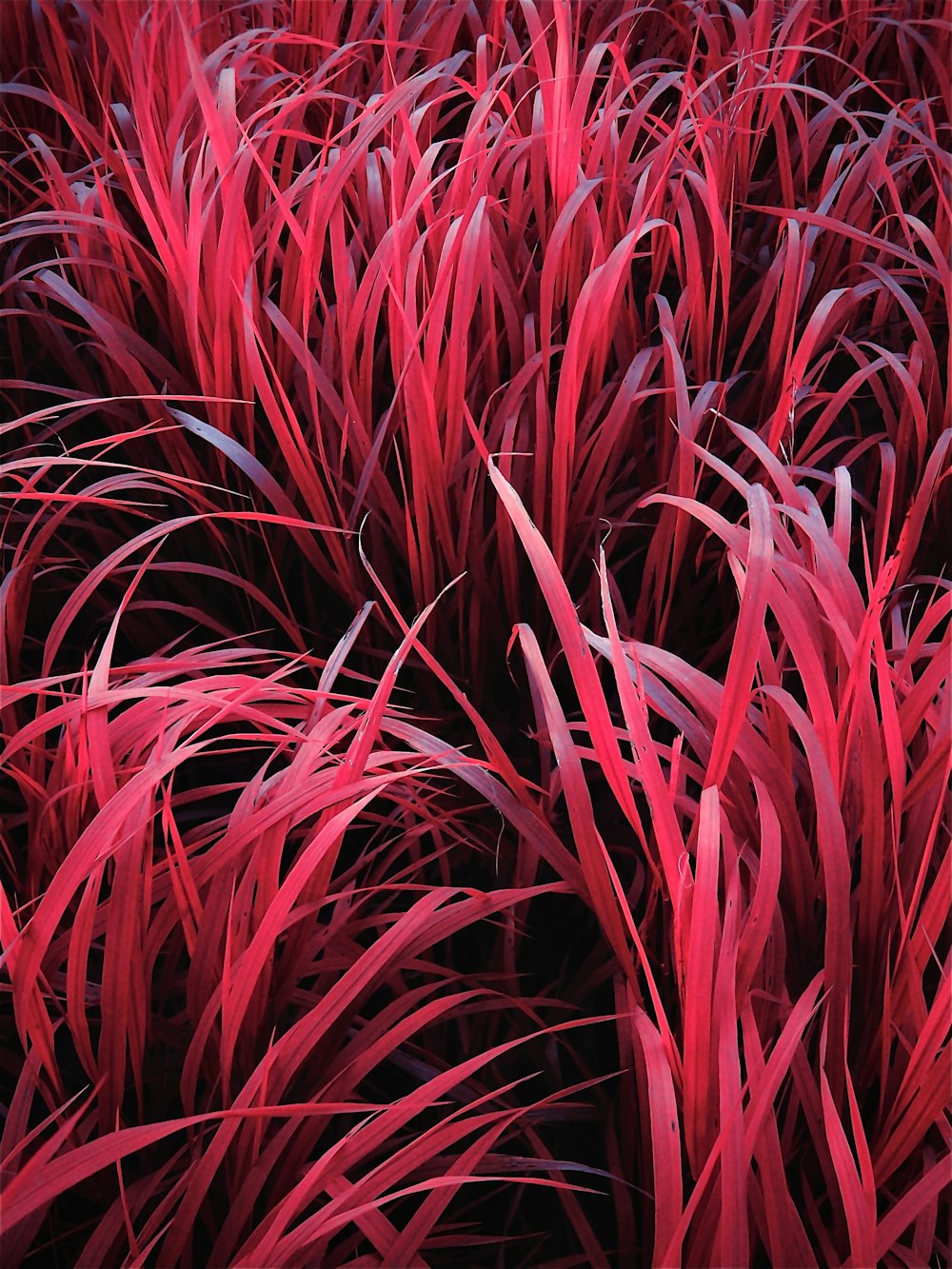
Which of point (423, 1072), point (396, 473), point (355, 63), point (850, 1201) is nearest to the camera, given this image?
point (850, 1201)

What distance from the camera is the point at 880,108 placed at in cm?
A: 116

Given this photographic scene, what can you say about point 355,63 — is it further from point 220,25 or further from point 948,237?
point 948,237

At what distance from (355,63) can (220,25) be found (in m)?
0.17

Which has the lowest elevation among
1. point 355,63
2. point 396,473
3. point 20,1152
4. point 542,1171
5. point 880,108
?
point 542,1171

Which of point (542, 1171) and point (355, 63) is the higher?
point (355, 63)

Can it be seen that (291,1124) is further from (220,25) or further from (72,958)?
(220,25)

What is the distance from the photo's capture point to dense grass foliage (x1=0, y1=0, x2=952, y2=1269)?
1.33ft

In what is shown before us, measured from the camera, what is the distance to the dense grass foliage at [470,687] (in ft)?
1.33

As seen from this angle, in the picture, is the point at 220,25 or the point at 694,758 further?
the point at 220,25

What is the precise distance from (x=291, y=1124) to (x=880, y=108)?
1228 mm

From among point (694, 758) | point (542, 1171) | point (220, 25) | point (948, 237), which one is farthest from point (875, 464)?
point (220, 25)

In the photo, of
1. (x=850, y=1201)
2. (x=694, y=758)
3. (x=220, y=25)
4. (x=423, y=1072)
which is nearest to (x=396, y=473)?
(x=694, y=758)

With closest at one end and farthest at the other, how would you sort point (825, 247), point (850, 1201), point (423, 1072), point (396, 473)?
1. point (850, 1201)
2. point (423, 1072)
3. point (396, 473)
4. point (825, 247)

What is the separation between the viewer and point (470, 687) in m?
0.67
